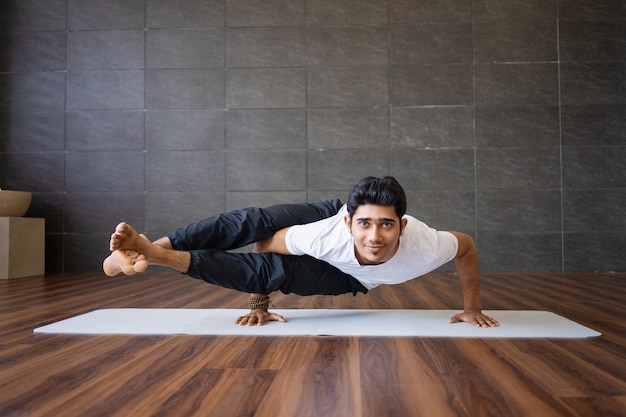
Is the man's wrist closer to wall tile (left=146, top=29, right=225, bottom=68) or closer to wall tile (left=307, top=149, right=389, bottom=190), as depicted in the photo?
wall tile (left=307, top=149, right=389, bottom=190)

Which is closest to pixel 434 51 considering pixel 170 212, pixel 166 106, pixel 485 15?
pixel 485 15

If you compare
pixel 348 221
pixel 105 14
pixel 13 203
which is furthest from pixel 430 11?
pixel 13 203

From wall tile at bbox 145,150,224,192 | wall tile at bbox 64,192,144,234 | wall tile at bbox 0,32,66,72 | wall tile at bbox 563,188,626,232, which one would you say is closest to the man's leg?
wall tile at bbox 145,150,224,192

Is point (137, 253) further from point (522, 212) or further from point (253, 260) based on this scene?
point (522, 212)

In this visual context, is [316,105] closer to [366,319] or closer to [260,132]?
[260,132]

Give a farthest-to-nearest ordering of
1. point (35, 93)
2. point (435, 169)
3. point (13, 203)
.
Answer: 1. point (35, 93)
2. point (435, 169)
3. point (13, 203)

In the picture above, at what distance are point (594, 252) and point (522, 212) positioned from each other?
0.75m

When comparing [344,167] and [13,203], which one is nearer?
[13,203]

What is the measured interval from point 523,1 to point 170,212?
13.0 feet

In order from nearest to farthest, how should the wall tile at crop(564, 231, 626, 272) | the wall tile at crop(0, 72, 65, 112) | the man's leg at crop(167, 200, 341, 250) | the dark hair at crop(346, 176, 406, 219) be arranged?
the dark hair at crop(346, 176, 406, 219), the man's leg at crop(167, 200, 341, 250), the wall tile at crop(564, 231, 626, 272), the wall tile at crop(0, 72, 65, 112)

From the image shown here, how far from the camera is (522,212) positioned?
5.05 meters

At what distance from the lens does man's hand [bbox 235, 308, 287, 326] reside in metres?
2.23

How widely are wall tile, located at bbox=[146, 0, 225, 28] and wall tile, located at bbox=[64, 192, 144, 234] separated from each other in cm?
174

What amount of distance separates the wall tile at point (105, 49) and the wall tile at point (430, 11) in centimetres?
254
